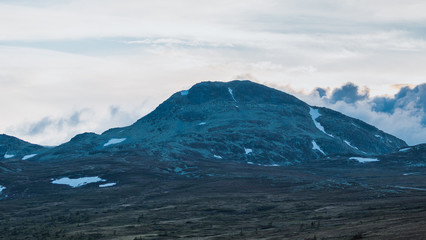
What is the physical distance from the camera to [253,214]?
4587 inches

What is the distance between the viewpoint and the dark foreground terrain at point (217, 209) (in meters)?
79.2

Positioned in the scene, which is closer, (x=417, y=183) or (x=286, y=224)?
(x=286, y=224)

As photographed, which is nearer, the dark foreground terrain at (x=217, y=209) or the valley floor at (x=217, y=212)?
the valley floor at (x=217, y=212)

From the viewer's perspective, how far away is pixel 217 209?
125812 mm

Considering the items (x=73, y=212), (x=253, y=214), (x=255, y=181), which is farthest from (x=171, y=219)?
(x=255, y=181)

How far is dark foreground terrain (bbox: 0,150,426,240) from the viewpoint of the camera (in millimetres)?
79250

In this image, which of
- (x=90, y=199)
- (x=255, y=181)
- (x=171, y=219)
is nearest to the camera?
(x=171, y=219)

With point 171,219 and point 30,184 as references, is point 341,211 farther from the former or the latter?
point 30,184

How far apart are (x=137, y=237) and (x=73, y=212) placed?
58439 mm

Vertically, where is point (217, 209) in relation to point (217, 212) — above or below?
above

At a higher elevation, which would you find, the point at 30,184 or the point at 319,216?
the point at 30,184

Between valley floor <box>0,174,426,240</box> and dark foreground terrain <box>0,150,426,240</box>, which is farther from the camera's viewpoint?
dark foreground terrain <box>0,150,426,240</box>

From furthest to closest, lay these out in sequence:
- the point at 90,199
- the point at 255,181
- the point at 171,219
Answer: the point at 255,181, the point at 90,199, the point at 171,219

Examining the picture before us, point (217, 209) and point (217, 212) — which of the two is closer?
point (217, 212)
